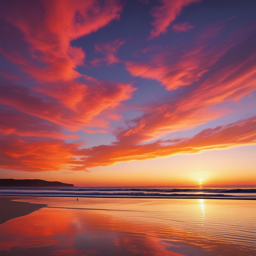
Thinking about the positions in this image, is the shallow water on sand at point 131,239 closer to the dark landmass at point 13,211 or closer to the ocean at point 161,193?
the dark landmass at point 13,211

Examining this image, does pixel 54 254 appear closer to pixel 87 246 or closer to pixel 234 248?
pixel 87 246

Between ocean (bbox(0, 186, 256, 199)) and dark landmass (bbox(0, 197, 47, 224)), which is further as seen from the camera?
ocean (bbox(0, 186, 256, 199))

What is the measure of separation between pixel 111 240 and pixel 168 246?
7.82ft

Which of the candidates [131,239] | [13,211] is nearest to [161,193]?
[13,211]

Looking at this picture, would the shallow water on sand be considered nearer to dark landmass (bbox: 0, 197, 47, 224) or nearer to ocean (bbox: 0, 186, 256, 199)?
dark landmass (bbox: 0, 197, 47, 224)

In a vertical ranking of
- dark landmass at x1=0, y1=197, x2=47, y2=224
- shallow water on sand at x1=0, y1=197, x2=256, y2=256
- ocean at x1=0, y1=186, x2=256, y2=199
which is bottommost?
shallow water on sand at x1=0, y1=197, x2=256, y2=256

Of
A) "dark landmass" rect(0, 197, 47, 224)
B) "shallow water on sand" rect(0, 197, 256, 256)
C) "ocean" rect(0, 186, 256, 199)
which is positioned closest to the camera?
"shallow water on sand" rect(0, 197, 256, 256)

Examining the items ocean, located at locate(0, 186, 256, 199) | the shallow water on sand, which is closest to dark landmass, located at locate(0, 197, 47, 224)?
the shallow water on sand

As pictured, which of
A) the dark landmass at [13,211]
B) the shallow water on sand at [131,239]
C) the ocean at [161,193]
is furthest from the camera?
the ocean at [161,193]

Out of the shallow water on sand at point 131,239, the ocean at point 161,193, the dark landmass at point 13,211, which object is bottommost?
the shallow water on sand at point 131,239

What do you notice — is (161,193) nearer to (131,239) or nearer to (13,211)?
(13,211)

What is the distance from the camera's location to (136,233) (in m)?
9.27

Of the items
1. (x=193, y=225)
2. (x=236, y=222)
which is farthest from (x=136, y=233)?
(x=236, y=222)

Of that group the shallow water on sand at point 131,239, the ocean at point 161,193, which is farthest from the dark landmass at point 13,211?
the ocean at point 161,193
